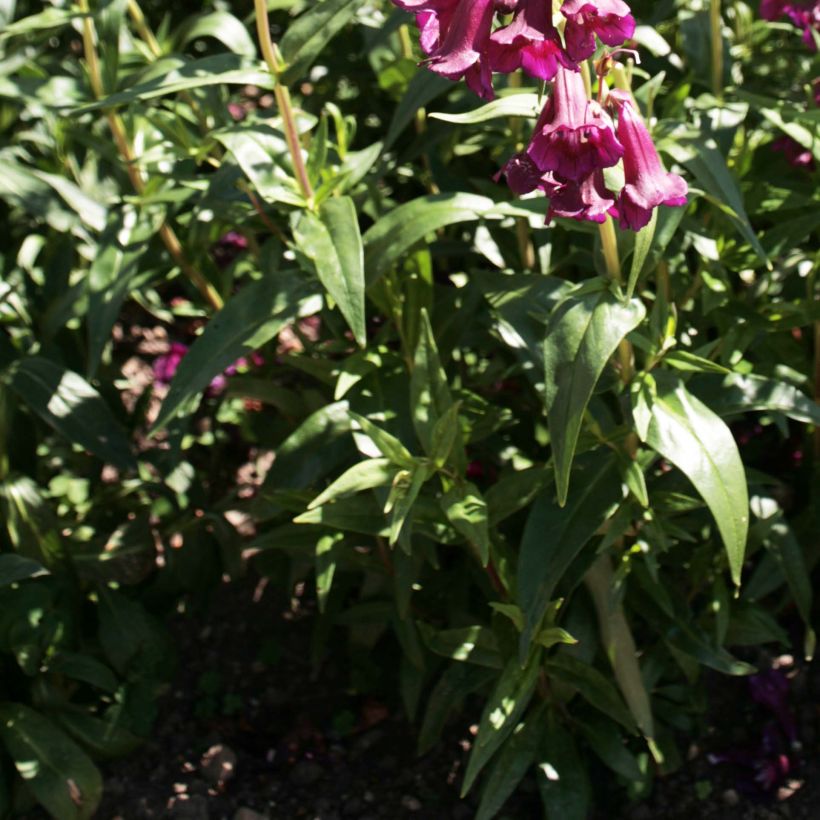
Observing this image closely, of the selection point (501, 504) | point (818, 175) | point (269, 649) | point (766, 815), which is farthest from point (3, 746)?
point (818, 175)

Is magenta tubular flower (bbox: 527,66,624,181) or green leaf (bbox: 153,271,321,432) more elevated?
magenta tubular flower (bbox: 527,66,624,181)

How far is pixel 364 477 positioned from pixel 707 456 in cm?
58

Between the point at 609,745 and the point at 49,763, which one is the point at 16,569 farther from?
the point at 609,745

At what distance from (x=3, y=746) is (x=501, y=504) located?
1283 mm

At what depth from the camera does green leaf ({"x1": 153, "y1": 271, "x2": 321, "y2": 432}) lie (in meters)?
2.30

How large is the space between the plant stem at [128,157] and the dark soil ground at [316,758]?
92 cm

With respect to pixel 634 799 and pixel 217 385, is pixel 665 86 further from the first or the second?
pixel 634 799

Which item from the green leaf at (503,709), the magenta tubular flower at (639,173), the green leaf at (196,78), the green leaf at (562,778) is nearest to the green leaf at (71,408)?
the green leaf at (196,78)

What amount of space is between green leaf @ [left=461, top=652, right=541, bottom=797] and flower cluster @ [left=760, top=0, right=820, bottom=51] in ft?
4.67

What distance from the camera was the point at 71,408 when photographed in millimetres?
2760

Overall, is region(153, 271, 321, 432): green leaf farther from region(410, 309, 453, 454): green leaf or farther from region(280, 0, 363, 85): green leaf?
region(280, 0, 363, 85): green leaf

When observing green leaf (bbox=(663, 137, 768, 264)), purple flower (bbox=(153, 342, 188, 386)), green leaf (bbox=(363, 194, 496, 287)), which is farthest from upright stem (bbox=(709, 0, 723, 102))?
purple flower (bbox=(153, 342, 188, 386))

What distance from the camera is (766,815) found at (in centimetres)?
265

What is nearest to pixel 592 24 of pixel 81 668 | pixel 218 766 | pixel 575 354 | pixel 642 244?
pixel 642 244
